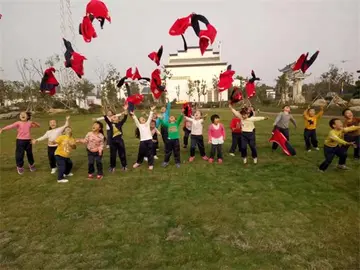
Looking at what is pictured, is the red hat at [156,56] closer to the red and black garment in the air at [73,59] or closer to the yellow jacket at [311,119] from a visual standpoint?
the red and black garment in the air at [73,59]

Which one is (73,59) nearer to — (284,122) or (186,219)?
(186,219)

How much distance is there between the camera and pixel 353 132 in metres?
6.57

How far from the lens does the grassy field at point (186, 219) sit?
2.95 m

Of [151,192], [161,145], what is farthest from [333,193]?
[161,145]

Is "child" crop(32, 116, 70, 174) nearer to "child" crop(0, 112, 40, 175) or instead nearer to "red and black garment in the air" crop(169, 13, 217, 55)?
"child" crop(0, 112, 40, 175)

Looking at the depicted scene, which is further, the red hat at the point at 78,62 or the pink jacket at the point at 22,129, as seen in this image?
the red hat at the point at 78,62

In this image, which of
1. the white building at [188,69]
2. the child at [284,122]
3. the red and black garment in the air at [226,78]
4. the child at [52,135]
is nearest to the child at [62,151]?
the child at [52,135]

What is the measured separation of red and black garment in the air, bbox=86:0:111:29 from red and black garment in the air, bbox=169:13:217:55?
5.20 feet

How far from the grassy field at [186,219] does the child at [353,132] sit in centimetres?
72

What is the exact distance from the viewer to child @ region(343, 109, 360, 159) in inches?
249

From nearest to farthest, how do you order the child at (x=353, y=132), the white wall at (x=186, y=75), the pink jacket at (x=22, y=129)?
1. the child at (x=353, y=132)
2. the pink jacket at (x=22, y=129)
3. the white wall at (x=186, y=75)

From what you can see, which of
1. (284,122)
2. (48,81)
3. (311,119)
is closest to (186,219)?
(284,122)

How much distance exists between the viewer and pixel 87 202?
183 inches

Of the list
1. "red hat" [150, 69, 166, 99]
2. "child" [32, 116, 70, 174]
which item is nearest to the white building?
"red hat" [150, 69, 166, 99]
